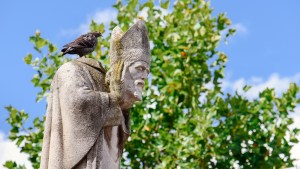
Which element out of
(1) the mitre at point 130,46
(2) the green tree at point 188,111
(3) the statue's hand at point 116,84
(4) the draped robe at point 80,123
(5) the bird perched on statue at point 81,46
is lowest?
(4) the draped robe at point 80,123

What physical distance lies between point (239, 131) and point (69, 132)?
826 cm

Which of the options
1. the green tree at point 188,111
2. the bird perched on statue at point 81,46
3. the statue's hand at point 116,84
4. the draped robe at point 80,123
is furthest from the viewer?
the green tree at point 188,111

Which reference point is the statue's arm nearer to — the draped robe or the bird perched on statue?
the draped robe

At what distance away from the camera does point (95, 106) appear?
6.95 metres

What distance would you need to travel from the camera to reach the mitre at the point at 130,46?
731 cm

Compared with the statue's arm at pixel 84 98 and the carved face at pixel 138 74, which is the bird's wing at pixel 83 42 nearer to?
the statue's arm at pixel 84 98

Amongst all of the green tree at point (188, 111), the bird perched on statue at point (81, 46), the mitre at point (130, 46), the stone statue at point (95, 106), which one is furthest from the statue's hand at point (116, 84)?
the green tree at point (188, 111)

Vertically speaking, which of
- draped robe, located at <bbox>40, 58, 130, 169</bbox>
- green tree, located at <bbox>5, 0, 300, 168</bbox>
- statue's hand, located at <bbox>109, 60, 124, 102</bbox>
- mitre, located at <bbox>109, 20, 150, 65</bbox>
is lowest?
draped robe, located at <bbox>40, 58, 130, 169</bbox>

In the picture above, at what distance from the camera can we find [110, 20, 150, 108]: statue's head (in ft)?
23.6

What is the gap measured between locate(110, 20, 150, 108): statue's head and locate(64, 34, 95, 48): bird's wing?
36cm

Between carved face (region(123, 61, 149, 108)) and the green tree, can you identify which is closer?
carved face (region(123, 61, 149, 108))

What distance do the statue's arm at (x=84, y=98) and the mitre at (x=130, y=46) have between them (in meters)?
0.40

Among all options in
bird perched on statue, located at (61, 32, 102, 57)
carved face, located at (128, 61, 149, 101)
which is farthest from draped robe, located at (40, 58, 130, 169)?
bird perched on statue, located at (61, 32, 102, 57)

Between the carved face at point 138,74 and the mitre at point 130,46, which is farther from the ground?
the mitre at point 130,46
